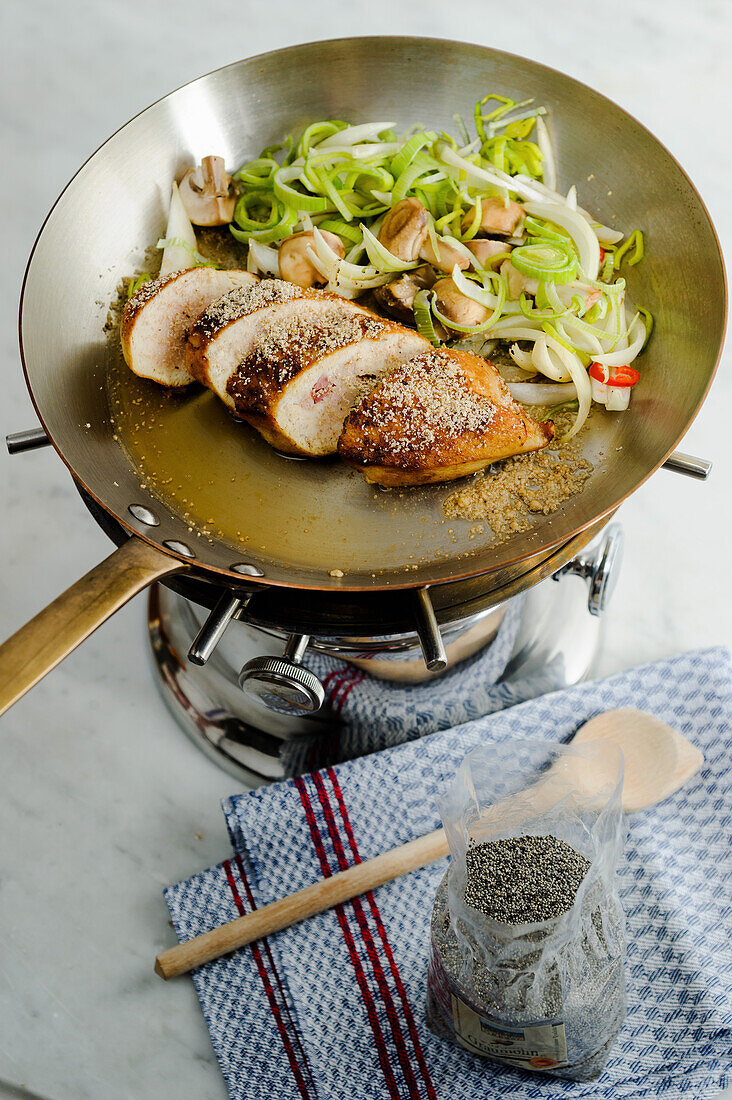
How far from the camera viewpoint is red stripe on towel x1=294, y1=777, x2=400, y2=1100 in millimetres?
1716

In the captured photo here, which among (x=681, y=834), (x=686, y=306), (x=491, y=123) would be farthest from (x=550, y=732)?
(x=491, y=123)

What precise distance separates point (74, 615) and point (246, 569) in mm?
337

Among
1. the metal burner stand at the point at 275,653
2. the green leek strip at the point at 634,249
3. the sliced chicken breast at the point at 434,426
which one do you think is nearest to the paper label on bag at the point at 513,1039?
the metal burner stand at the point at 275,653

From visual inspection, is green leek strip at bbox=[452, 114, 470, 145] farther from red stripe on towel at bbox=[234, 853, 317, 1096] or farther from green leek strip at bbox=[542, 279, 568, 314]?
red stripe on towel at bbox=[234, 853, 317, 1096]

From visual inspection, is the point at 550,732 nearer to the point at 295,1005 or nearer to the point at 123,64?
the point at 295,1005

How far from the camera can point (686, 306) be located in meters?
1.94

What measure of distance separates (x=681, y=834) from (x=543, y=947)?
59cm

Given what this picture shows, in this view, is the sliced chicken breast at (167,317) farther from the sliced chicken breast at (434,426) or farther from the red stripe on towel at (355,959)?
the red stripe on towel at (355,959)

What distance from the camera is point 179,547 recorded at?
1664mm

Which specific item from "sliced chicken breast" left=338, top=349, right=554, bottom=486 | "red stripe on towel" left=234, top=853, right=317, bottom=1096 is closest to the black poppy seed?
"red stripe on towel" left=234, top=853, right=317, bottom=1096

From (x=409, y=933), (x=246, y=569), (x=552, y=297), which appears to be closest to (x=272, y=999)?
(x=409, y=933)

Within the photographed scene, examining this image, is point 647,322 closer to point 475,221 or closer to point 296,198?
point 475,221

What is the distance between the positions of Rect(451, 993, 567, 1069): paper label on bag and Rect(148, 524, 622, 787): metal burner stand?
0.63 meters

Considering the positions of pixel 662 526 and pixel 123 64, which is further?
pixel 123 64
